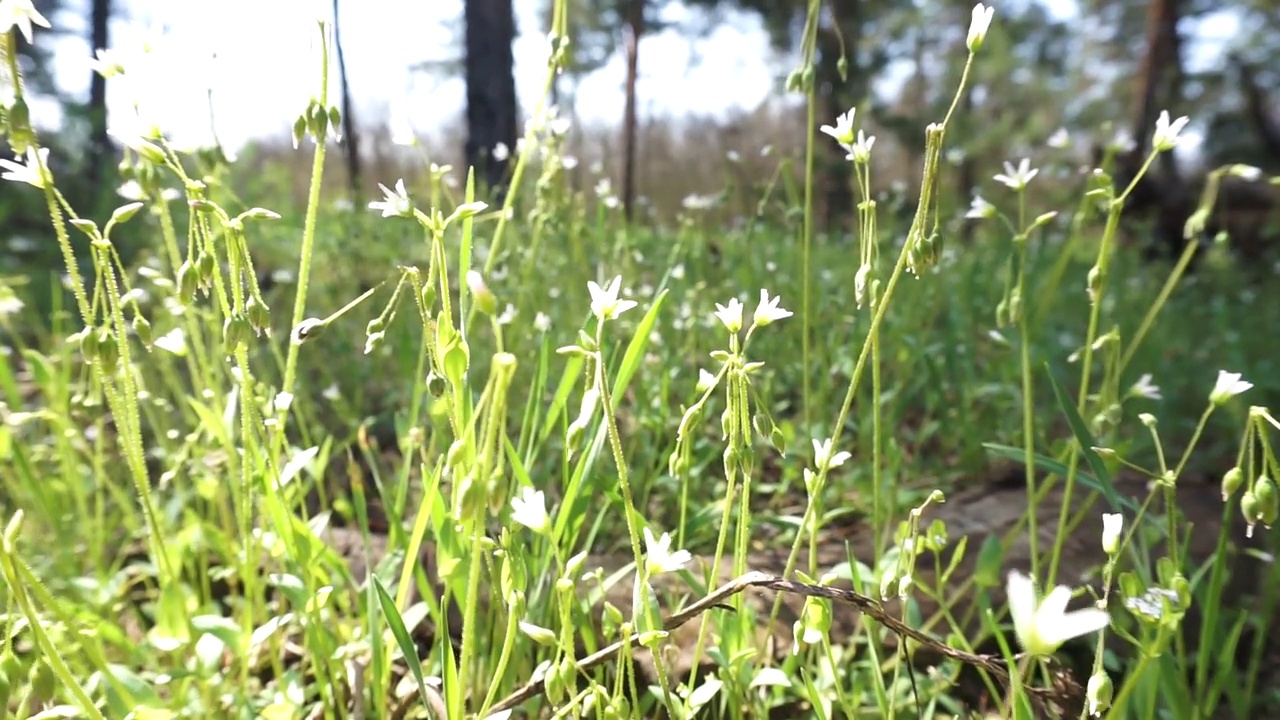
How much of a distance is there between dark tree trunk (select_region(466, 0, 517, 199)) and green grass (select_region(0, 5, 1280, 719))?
2171mm

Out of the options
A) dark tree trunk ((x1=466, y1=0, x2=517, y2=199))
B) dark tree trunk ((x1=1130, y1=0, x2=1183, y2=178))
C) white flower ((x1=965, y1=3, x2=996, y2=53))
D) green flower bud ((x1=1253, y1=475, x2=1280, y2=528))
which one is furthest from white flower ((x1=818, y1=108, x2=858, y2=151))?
dark tree trunk ((x1=1130, y1=0, x2=1183, y2=178))

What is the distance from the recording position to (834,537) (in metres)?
1.76

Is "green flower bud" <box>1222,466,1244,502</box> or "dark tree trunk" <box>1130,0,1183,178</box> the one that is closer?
"green flower bud" <box>1222,466,1244,502</box>

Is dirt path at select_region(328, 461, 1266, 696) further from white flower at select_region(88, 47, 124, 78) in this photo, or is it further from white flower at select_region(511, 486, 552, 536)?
white flower at select_region(88, 47, 124, 78)

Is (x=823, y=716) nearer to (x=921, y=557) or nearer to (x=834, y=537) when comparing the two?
(x=921, y=557)

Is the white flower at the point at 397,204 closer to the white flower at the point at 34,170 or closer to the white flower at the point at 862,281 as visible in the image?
the white flower at the point at 34,170

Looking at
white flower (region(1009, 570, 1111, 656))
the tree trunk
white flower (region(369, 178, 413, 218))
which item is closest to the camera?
white flower (region(1009, 570, 1111, 656))

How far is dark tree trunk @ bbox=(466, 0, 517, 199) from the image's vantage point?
4.92 metres

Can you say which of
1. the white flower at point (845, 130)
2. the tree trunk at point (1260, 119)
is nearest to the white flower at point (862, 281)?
the white flower at point (845, 130)

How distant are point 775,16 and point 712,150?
2.54 meters

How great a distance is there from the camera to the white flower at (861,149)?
994mm

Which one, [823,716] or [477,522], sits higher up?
[477,522]

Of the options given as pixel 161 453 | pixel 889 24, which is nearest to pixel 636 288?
pixel 161 453

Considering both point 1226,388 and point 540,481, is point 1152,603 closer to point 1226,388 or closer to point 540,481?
point 1226,388
